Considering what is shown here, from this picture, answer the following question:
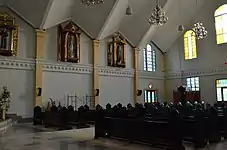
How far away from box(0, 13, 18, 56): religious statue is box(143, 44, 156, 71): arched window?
9.65 metres

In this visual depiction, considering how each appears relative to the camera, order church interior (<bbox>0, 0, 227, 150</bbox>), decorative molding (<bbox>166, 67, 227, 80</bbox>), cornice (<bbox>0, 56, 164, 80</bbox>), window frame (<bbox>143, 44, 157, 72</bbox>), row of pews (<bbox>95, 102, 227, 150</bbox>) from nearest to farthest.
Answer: row of pews (<bbox>95, 102, 227, 150</bbox>)
church interior (<bbox>0, 0, 227, 150</bbox>)
cornice (<bbox>0, 56, 164, 80</bbox>)
decorative molding (<bbox>166, 67, 227, 80</bbox>)
window frame (<bbox>143, 44, 157, 72</bbox>)

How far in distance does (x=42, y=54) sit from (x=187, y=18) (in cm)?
1059

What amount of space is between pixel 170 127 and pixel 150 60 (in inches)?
545

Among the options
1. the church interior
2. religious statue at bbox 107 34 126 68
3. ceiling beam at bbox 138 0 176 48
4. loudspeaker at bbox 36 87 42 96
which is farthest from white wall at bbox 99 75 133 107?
loudspeaker at bbox 36 87 42 96

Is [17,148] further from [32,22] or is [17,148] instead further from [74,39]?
[74,39]

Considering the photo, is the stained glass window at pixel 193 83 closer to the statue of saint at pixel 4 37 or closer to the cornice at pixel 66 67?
the cornice at pixel 66 67

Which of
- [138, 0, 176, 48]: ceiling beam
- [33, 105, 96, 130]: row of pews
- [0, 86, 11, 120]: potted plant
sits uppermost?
[138, 0, 176, 48]: ceiling beam

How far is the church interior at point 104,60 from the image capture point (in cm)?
1076

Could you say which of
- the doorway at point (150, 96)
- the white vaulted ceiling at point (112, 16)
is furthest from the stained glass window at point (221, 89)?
the white vaulted ceiling at point (112, 16)

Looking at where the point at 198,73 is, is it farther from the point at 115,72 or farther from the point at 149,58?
the point at 115,72

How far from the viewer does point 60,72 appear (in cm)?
1404

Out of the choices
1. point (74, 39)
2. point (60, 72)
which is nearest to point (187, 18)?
point (74, 39)

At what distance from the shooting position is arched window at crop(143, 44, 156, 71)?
729 inches

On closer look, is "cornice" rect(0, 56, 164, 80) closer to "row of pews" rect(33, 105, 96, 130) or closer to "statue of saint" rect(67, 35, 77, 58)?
"statue of saint" rect(67, 35, 77, 58)
